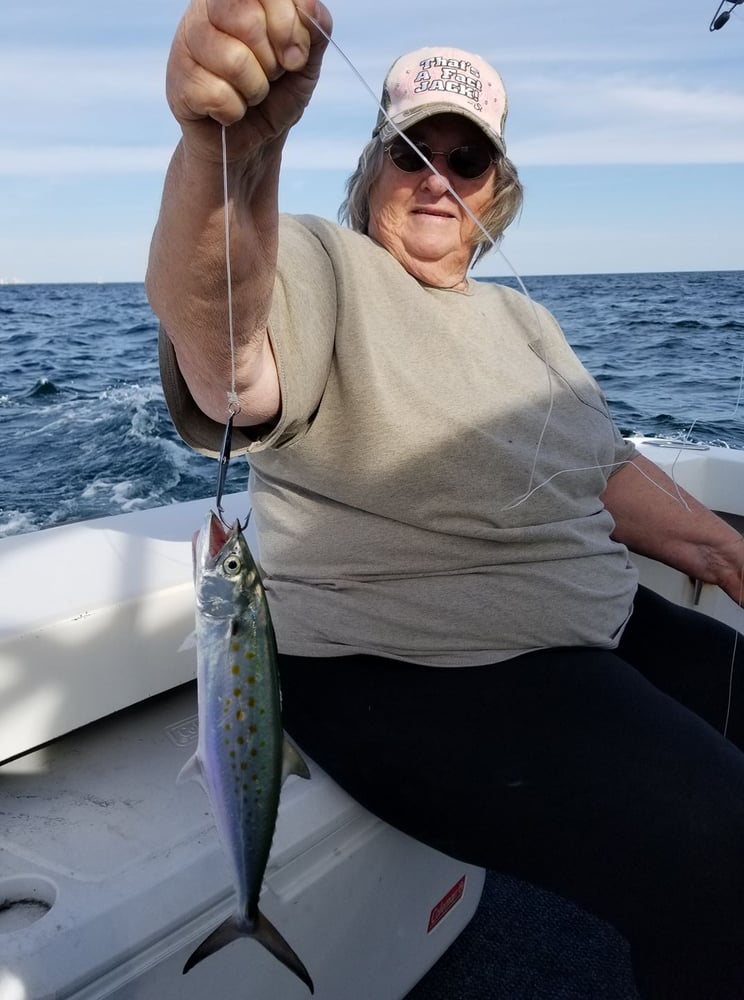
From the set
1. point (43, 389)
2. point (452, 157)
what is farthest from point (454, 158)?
point (43, 389)

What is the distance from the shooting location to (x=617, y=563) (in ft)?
6.07

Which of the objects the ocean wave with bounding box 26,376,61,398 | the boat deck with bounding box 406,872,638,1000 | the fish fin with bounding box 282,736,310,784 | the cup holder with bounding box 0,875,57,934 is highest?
the fish fin with bounding box 282,736,310,784

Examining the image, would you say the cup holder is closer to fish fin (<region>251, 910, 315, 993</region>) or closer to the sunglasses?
fish fin (<region>251, 910, 315, 993</region>)

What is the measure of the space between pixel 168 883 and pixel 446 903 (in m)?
0.84

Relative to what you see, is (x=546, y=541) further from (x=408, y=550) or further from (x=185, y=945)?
(x=185, y=945)

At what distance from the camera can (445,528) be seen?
1564 millimetres

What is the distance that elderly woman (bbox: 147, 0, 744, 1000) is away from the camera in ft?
3.92

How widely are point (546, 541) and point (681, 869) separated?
665 millimetres

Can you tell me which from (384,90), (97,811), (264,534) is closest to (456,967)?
(97,811)

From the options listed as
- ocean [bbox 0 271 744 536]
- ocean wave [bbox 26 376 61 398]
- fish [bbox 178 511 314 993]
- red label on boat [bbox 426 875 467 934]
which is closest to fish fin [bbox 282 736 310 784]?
fish [bbox 178 511 314 993]

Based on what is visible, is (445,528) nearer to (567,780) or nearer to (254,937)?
(567,780)

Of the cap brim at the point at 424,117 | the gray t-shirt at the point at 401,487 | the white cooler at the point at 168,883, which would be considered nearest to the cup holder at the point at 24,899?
the white cooler at the point at 168,883

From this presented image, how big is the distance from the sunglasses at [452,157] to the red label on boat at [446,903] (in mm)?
1631

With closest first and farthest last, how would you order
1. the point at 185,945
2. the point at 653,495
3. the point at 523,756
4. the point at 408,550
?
the point at 185,945 → the point at 523,756 → the point at 408,550 → the point at 653,495
